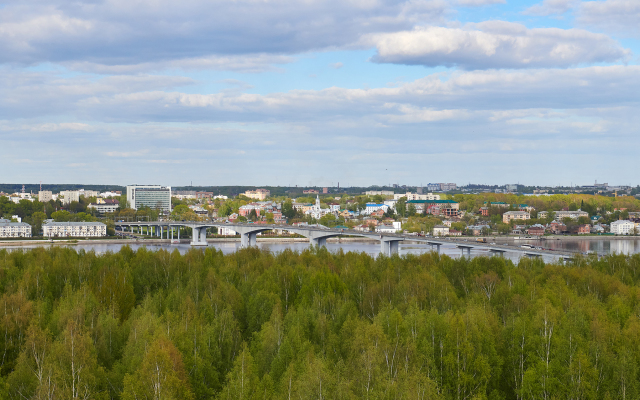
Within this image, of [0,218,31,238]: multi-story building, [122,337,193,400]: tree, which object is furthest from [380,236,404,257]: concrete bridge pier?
[0,218,31,238]: multi-story building

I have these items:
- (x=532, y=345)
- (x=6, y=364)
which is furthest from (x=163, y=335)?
(x=532, y=345)

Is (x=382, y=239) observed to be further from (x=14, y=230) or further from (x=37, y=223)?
(x=37, y=223)

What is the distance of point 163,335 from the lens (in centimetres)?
1348

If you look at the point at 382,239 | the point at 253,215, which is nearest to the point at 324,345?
the point at 382,239

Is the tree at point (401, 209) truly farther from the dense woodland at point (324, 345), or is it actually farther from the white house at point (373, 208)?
the dense woodland at point (324, 345)

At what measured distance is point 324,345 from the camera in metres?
15.7

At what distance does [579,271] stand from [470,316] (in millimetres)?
12034

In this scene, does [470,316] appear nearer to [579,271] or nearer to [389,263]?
[579,271]

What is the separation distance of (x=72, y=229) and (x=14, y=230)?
573 cm

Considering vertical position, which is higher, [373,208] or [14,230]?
[373,208]

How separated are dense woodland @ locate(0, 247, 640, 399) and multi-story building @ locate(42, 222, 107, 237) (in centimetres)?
5576

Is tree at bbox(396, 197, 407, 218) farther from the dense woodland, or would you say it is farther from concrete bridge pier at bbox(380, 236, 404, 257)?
the dense woodland

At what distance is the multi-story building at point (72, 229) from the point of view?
75500 millimetres

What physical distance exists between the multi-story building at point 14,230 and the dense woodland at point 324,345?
55464 millimetres
